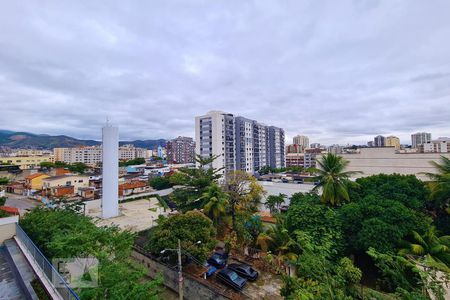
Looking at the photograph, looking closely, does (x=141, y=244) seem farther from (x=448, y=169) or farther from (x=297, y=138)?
(x=297, y=138)

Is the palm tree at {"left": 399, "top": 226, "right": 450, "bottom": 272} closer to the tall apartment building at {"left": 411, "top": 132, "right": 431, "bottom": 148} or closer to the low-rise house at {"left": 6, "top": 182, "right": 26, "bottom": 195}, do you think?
the low-rise house at {"left": 6, "top": 182, "right": 26, "bottom": 195}

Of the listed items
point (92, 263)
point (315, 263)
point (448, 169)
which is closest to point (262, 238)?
point (315, 263)

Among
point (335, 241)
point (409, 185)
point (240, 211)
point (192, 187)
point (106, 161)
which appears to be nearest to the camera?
point (335, 241)

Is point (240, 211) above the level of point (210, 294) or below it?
above

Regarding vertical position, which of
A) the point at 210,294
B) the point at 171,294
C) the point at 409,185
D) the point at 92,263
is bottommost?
the point at 171,294

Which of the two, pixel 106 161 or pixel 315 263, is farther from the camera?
pixel 106 161

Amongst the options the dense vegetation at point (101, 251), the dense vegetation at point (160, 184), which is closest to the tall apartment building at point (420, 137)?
the dense vegetation at point (160, 184)

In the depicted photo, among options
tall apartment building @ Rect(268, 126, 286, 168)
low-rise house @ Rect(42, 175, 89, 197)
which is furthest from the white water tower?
tall apartment building @ Rect(268, 126, 286, 168)
